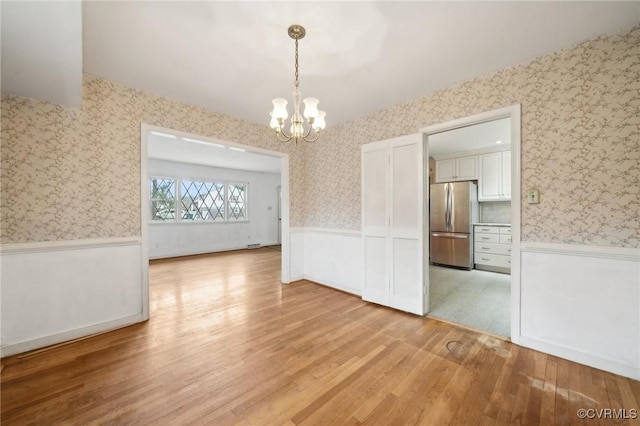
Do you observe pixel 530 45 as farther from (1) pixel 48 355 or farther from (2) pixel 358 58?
(1) pixel 48 355

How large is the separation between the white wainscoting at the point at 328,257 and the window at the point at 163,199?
4.41 metres

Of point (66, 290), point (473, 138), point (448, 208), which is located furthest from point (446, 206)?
point (66, 290)

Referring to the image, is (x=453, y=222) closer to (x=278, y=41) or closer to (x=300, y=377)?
(x=300, y=377)

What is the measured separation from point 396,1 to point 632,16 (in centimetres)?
170

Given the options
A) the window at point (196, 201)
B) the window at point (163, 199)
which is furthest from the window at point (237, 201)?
the window at point (163, 199)

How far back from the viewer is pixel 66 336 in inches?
90.7

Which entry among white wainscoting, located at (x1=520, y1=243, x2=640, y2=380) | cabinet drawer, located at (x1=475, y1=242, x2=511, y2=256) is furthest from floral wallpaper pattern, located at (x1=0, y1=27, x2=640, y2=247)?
cabinet drawer, located at (x1=475, y1=242, x2=511, y2=256)

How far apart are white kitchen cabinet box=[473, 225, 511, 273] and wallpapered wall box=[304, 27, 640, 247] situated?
2977 millimetres

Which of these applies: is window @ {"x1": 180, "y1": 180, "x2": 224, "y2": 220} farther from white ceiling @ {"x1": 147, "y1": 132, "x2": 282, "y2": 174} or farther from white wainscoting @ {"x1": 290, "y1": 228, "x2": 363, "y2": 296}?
white wainscoting @ {"x1": 290, "y1": 228, "x2": 363, "y2": 296}

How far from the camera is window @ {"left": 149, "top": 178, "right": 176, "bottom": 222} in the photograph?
6.42 meters

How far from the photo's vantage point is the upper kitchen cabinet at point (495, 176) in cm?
484

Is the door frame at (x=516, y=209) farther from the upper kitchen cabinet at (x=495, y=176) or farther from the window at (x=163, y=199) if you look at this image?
the window at (x=163, y=199)

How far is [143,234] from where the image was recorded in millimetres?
2771

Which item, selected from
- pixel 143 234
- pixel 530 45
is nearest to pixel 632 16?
pixel 530 45
